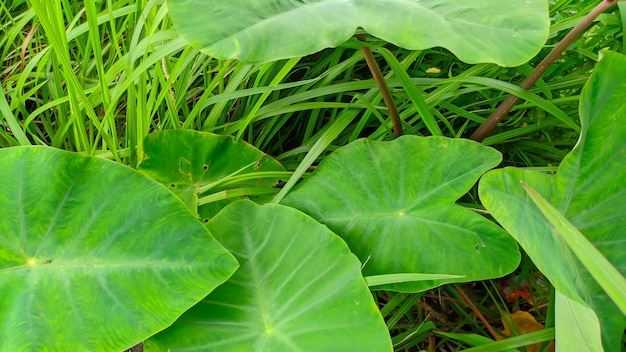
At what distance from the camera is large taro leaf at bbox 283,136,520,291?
83cm

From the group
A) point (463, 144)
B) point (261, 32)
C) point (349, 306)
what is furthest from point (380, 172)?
point (261, 32)

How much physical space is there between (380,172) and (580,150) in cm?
31

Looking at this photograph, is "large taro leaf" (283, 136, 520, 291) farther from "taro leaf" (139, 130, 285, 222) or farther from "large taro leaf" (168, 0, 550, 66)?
"large taro leaf" (168, 0, 550, 66)

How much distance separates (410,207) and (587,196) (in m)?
0.26

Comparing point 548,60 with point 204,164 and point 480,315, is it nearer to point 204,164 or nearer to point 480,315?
point 480,315

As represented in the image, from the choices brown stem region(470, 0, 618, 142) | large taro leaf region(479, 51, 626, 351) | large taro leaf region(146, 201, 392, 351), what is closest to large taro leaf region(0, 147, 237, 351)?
large taro leaf region(146, 201, 392, 351)

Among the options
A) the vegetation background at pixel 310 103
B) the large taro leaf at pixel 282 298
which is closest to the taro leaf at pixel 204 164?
the vegetation background at pixel 310 103

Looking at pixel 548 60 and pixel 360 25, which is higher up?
pixel 360 25

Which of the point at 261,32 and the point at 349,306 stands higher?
the point at 261,32

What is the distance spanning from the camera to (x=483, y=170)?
0.85m

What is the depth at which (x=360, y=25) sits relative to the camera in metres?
0.64

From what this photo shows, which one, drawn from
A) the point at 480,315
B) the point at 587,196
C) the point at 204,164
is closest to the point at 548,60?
the point at 587,196

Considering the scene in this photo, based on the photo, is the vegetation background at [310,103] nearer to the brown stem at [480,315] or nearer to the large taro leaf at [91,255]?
the brown stem at [480,315]

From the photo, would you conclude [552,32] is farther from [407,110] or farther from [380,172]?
[380,172]
